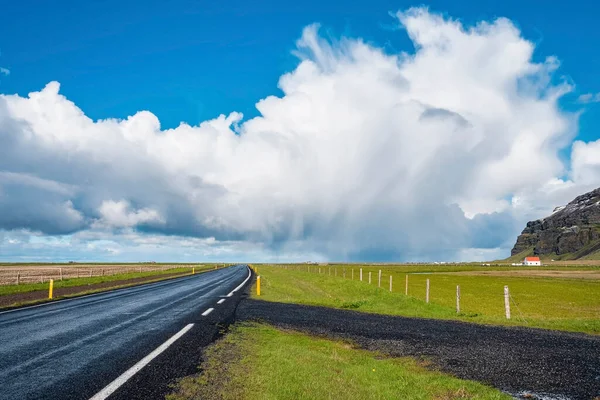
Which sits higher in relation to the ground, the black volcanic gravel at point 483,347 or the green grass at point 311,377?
the green grass at point 311,377

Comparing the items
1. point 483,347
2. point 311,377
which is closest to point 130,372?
point 311,377

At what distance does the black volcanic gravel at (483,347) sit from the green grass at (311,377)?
0.86 m

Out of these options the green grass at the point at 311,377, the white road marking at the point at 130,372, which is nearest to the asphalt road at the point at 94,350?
the white road marking at the point at 130,372

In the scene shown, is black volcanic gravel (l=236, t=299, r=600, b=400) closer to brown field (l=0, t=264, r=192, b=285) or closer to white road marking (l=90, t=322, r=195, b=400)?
white road marking (l=90, t=322, r=195, b=400)

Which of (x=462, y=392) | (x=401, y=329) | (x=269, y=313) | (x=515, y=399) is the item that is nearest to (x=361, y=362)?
(x=462, y=392)

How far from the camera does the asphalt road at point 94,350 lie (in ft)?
20.5

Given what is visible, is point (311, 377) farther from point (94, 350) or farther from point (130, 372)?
point (94, 350)

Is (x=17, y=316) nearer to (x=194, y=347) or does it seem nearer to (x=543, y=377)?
(x=194, y=347)

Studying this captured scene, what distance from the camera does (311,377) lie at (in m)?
7.17

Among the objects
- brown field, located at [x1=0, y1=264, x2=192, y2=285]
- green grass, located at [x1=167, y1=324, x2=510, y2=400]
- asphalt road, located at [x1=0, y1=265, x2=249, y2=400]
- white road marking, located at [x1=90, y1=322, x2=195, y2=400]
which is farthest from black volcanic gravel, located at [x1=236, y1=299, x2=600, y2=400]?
brown field, located at [x1=0, y1=264, x2=192, y2=285]

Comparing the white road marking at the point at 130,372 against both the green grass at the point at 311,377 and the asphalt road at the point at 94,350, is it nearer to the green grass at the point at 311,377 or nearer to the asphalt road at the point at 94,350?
the asphalt road at the point at 94,350

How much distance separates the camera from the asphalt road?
20.5ft

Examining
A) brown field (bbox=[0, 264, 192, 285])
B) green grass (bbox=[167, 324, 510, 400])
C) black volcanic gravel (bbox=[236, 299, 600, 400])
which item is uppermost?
green grass (bbox=[167, 324, 510, 400])

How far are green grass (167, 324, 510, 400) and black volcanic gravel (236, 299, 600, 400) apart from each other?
2.82 ft
